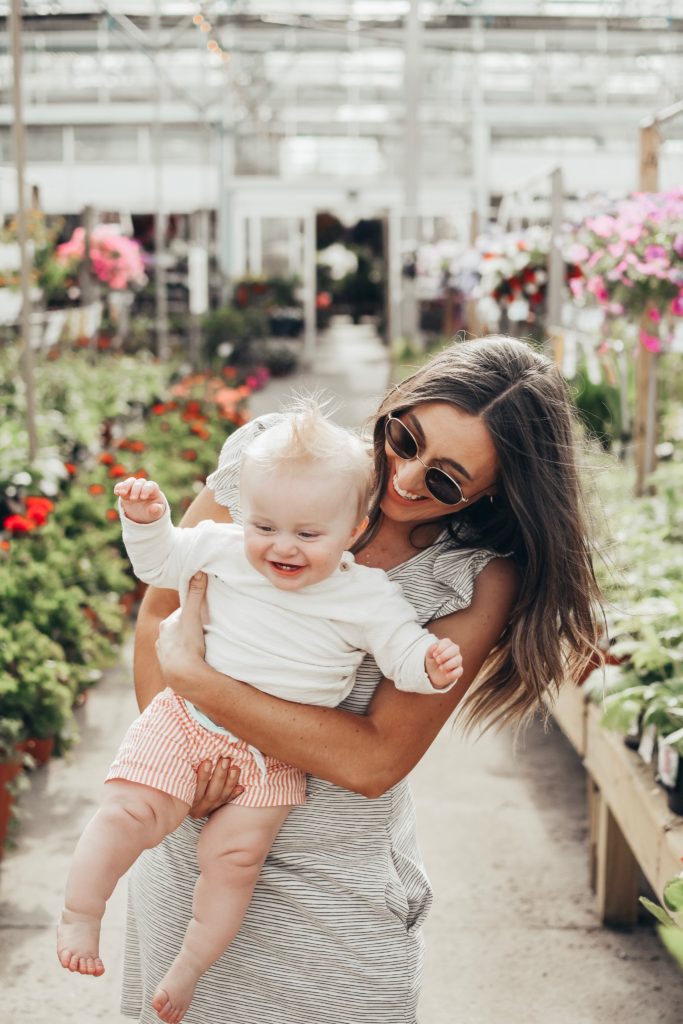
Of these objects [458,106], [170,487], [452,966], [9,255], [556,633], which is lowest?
[452,966]

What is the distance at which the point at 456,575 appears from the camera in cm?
172

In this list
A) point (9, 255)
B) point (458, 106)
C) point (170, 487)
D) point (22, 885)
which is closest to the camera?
point (22, 885)

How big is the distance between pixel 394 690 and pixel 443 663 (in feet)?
0.44

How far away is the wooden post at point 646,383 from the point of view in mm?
5125

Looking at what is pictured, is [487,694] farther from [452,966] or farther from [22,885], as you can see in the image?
[22,885]

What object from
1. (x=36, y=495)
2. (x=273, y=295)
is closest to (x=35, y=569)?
(x=36, y=495)

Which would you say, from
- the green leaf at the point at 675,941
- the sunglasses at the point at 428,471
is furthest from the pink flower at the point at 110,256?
the green leaf at the point at 675,941

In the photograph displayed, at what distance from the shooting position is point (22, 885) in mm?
3303

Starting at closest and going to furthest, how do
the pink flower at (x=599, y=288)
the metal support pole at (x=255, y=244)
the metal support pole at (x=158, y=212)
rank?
the pink flower at (x=599, y=288) < the metal support pole at (x=158, y=212) < the metal support pole at (x=255, y=244)

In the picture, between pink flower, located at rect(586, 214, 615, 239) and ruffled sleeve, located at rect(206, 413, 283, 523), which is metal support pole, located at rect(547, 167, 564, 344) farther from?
ruffled sleeve, located at rect(206, 413, 283, 523)

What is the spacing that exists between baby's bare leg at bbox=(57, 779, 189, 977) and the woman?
0.20 ft

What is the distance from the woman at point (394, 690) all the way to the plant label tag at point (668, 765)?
0.85 metres

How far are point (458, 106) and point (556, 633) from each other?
63.3 feet

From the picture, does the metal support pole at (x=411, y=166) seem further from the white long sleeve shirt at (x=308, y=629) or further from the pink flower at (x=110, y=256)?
the white long sleeve shirt at (x=308, y=629)
